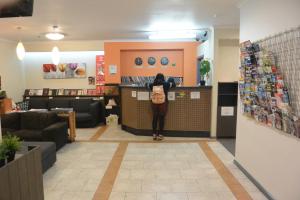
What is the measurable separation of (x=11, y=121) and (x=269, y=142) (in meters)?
5.15

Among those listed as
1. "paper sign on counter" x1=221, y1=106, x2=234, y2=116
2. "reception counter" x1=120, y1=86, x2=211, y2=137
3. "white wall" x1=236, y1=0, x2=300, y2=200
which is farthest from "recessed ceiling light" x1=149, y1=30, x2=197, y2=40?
"white wall" x1=236, y1=0, x2=300, y2=200

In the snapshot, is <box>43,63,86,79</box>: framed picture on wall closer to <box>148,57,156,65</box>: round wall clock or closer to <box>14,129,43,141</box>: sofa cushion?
<box>148,57,156,65</box>: round wall clock

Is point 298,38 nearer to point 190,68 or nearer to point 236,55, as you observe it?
point 236,55

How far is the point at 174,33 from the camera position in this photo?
645cm

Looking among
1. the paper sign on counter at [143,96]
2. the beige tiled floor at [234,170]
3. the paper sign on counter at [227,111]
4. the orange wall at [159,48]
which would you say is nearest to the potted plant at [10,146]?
the beige tiled floor at [234,170]

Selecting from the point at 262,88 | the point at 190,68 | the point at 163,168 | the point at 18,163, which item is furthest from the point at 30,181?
the point at 190,68

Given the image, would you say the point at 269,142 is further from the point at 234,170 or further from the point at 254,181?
the point at 234,170

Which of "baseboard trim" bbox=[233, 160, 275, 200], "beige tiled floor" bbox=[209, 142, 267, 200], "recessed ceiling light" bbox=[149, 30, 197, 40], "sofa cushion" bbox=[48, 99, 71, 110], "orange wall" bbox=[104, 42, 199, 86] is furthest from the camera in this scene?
"sofa cushion" bbox=[48, 99, 71, 110]

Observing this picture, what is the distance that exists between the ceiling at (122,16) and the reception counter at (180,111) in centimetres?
158

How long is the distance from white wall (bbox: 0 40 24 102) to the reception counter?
4.28 metres

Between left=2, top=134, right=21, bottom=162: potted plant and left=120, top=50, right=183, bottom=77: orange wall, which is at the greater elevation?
left=120, top=50, right=183, bottom=77: orange wall

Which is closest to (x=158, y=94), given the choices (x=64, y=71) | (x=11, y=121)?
(x=11, y=121)

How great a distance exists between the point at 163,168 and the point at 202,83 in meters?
A: 2.79

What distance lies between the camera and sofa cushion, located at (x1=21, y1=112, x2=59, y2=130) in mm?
5109
